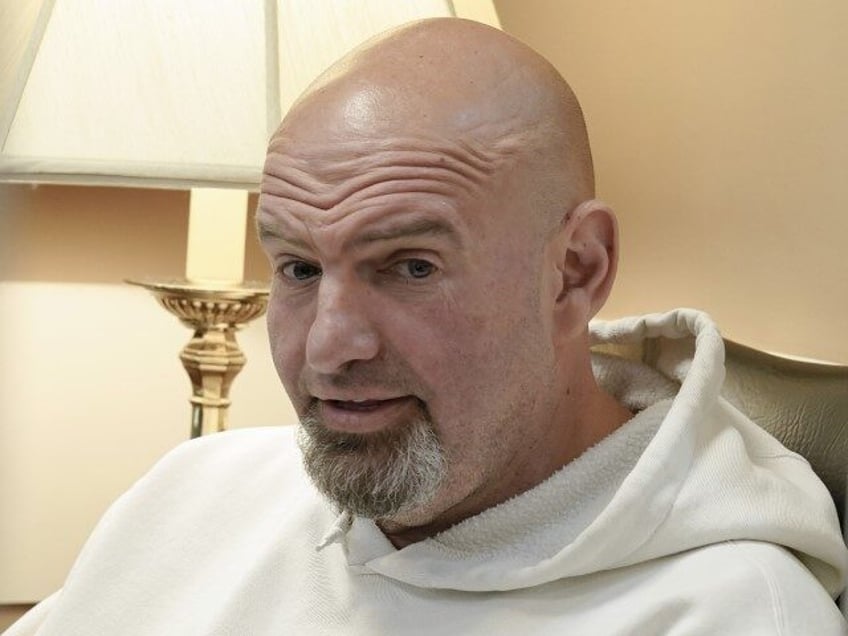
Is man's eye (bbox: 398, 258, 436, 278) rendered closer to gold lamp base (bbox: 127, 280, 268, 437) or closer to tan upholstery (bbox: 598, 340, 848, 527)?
tan upholstery (bbox: 598, 340, 848, 527)

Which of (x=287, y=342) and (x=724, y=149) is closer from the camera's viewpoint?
(x=287, y=342)

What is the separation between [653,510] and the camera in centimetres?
103

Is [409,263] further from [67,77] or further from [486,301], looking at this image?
[67,77]

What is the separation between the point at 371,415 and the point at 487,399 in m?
0.08

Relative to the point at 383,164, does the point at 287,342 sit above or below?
below

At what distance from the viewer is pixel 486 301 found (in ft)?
3.51

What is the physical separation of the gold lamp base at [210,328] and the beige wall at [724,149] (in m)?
0.40

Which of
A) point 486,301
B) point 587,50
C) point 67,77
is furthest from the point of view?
point 587,50

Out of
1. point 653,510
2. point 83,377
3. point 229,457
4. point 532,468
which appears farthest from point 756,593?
point 83,377

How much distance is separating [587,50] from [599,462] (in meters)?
0.69

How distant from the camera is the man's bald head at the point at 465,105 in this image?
108cm

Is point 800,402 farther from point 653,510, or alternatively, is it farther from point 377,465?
point 377,465

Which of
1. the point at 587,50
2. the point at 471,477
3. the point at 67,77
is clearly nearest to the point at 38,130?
the point at 67,77

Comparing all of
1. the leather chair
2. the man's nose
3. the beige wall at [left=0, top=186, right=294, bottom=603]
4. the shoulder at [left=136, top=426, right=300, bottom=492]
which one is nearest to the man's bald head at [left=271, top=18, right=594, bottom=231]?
the man's nose
